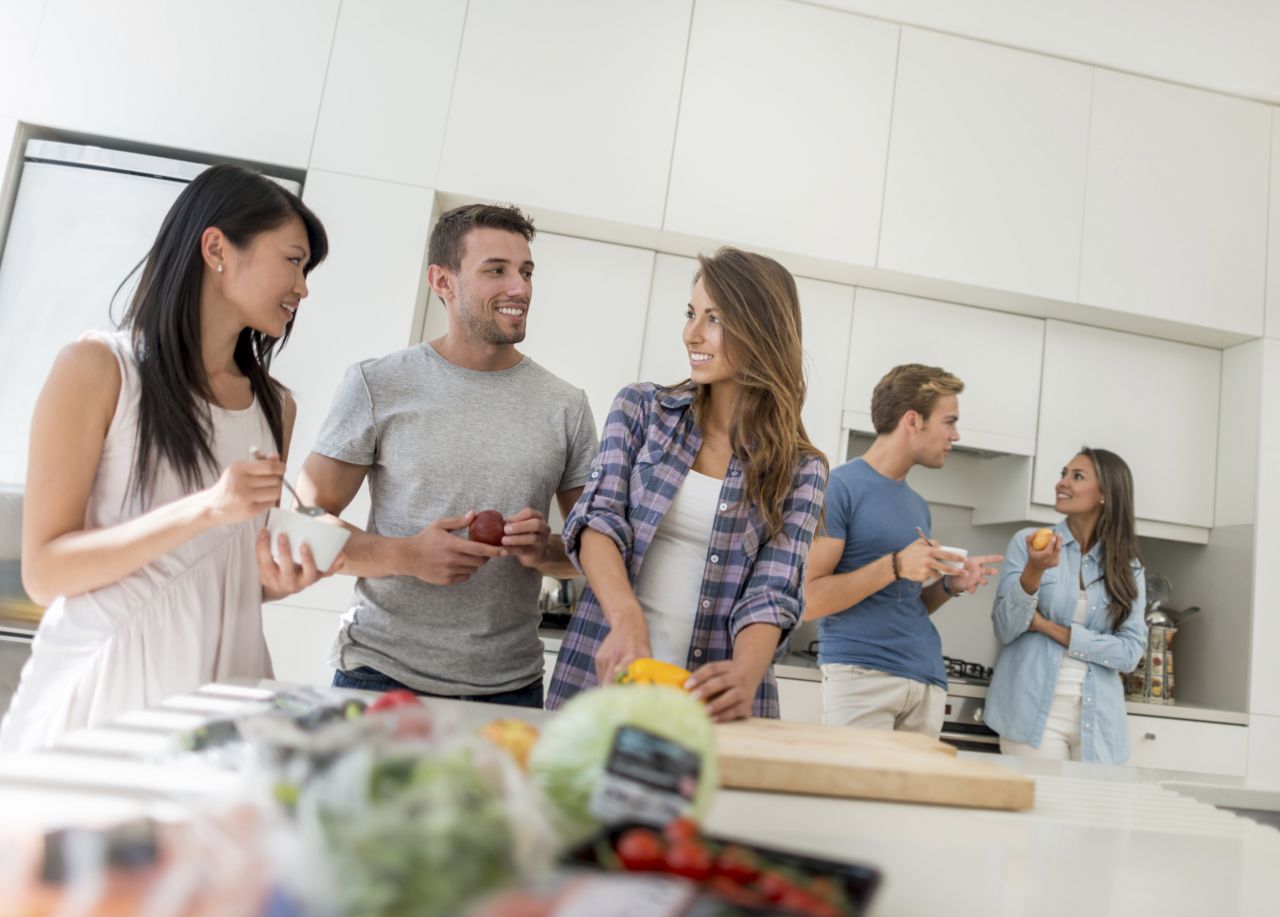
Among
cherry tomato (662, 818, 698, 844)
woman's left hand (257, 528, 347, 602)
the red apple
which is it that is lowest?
cherry tomato (662, 818, 698, 844)

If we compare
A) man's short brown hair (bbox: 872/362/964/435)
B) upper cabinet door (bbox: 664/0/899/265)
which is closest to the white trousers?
man's short brown hair (bbox: 872/362/964/435)

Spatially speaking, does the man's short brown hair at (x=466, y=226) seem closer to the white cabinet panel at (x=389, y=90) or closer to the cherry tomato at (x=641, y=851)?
the white cabinet panel at (x=389, y=90)

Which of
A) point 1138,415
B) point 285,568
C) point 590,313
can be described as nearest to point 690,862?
point 285,568

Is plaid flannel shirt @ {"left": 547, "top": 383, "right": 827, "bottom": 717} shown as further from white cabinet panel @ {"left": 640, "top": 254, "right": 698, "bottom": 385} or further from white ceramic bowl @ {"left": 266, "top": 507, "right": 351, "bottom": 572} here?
white cabinet panel @ {"left": 640, "top": 254, "right": 698, "bottom": 385}

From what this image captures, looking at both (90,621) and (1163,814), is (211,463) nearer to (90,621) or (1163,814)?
(90,621)

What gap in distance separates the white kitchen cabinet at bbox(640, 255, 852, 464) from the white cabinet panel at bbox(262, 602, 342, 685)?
1.19 meters

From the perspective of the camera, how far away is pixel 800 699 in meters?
2.75

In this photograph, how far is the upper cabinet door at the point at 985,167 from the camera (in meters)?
2.98

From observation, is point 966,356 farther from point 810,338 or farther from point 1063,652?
point 1063,652

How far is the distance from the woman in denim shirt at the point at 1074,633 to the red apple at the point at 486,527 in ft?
5.90

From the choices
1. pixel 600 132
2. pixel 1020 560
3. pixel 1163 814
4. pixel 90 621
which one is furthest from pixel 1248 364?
pixel 90 621

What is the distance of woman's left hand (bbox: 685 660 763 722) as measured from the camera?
108cm

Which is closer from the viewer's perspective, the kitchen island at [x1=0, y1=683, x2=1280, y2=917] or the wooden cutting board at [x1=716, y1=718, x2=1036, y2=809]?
the kitchen island at [x1=0, y1=683, x2=1280, y2=917]

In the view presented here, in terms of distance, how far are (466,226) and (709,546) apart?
71cm
